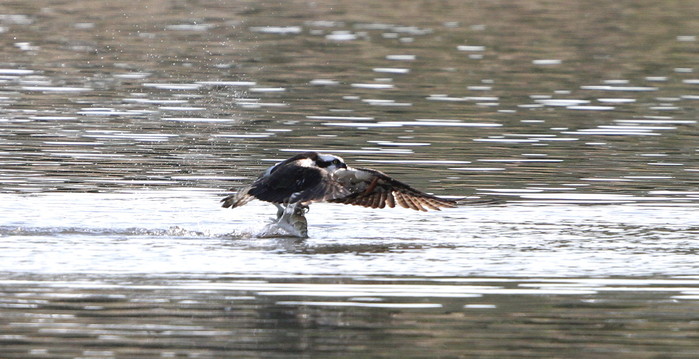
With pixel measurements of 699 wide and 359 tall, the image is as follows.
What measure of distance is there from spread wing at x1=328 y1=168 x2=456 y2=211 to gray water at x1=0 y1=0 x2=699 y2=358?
0.21m

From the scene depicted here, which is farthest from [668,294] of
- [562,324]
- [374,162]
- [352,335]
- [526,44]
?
[526,44]

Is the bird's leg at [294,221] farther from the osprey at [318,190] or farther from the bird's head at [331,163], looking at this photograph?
the bird's head at [331,163]

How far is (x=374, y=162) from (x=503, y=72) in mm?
10623

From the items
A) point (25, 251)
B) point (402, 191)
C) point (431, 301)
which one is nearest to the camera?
point (431, 301)

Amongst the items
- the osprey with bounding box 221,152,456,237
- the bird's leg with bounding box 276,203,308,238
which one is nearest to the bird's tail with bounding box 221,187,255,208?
the osprey with bounding box 221,152,456,237

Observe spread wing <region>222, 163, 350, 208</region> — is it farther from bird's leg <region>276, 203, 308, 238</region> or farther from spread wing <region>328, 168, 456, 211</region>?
spread wing <region>328, 168, 456, 211</region>

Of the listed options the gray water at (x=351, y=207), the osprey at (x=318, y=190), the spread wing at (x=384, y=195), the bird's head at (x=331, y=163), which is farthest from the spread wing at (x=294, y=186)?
the spread wing at (x=384, y=195)

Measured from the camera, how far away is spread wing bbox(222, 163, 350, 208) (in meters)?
12.6

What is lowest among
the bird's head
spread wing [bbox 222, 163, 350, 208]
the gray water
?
the gray water

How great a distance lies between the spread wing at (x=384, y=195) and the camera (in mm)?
13820

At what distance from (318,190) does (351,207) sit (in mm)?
2554

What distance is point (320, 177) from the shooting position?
12945 millimetres

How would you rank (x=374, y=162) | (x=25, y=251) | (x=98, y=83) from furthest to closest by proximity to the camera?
(x=98, y=83), (x=374, y=162), (x=25, y=251)

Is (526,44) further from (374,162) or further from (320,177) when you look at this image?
(320,177)
